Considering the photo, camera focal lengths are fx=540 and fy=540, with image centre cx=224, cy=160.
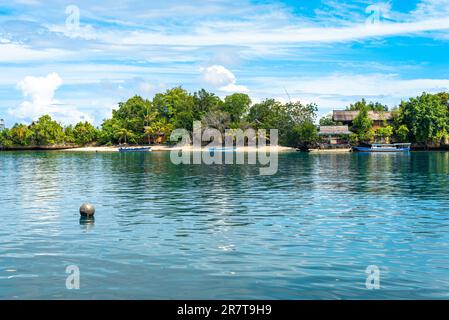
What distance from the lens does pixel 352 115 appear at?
491ft

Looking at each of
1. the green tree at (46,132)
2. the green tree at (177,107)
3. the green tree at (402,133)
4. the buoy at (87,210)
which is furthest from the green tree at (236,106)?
the buoy at (87,210)

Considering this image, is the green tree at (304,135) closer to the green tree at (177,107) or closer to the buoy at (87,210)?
the green tree at (177,107)

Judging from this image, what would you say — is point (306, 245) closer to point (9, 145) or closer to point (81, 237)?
point (81, 237)

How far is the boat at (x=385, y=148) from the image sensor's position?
448 feet

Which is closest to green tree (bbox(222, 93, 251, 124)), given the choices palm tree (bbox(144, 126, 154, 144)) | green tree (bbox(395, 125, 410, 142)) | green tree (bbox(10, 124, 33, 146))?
palm tree (bbox(144, 126, 154, 144))

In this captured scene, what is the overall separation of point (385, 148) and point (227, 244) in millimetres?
121204

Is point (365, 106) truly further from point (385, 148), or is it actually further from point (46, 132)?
point (46, 132)

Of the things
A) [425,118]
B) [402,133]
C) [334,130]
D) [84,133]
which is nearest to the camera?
[425,118]

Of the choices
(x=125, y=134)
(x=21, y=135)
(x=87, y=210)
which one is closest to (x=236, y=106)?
(x=125, y=134)

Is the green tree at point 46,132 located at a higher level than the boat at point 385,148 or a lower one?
higher

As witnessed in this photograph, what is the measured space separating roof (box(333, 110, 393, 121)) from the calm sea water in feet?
357

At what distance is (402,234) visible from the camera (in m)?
25.0

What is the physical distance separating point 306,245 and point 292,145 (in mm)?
135287

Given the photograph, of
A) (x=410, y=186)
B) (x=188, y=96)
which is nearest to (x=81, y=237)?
(x=410, y=186)
